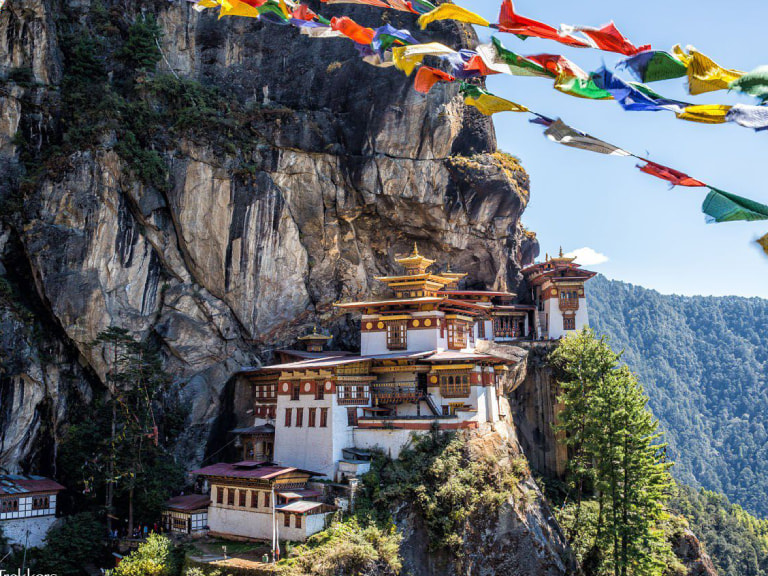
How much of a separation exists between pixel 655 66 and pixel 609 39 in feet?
1.77

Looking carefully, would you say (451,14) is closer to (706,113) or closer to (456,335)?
(706,113)

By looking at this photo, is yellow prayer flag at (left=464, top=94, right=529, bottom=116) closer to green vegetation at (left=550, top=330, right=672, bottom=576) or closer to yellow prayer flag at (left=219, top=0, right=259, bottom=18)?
yellow prayer flag at (left=219, top=0, right=259, bottom=18)

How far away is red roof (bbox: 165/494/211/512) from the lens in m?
30.3

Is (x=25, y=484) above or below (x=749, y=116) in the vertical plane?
below

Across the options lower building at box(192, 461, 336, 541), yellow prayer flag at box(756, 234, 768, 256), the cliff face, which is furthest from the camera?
the cliff face

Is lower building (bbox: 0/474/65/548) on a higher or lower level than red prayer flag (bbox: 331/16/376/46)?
lower

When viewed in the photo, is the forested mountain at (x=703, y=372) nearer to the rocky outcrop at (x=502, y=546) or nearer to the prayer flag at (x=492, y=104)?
the rocky outcrop at (x=502, y=546)

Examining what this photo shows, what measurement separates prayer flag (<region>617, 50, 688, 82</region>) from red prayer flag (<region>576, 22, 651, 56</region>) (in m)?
0.10

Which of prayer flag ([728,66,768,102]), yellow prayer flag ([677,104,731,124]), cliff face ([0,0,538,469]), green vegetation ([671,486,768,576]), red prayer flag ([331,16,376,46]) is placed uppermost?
cliff face ([0,0,538,469])

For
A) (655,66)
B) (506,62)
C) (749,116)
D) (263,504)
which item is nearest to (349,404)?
(263,504)

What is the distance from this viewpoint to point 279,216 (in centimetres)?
4016

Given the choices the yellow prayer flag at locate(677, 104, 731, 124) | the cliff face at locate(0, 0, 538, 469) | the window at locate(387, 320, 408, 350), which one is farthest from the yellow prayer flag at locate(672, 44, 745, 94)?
the cliff face at locate(0, 0, 538, 469)

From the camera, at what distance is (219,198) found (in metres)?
38.7

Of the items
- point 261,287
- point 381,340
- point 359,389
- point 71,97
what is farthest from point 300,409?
point 71,97
